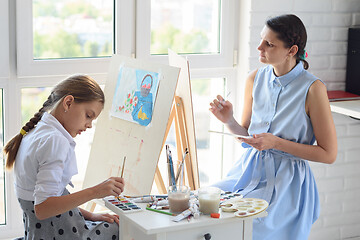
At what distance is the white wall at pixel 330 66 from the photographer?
3.15 meters

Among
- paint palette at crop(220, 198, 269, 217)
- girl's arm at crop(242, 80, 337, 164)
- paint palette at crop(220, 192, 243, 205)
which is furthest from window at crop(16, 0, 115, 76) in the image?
paint palette at crop(220, 198, 269, 217)

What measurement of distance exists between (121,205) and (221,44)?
1508mm

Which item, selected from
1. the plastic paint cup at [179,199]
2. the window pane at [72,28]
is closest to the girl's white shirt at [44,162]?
the plastic paint cup at [179,199]

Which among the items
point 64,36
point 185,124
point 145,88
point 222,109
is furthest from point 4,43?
point 222,109

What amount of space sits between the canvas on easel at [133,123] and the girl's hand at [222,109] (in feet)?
0.82

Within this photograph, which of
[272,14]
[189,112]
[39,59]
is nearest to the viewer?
[189,112]

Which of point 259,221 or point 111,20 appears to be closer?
point 259,221

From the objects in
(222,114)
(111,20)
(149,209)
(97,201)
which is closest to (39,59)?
(111,20)

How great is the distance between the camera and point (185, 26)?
3.18 meters

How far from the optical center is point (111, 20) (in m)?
2.99

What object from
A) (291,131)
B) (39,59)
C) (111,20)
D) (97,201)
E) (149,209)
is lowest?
(97,201)

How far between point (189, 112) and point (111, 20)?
726mm

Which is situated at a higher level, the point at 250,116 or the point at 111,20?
the point at 111,20

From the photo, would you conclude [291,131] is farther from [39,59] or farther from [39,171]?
[39,59]
